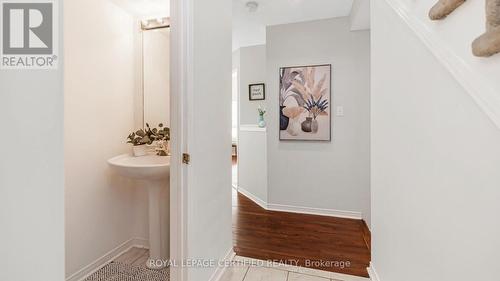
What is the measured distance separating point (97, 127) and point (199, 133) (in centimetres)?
103

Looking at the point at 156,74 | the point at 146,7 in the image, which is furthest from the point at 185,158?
the point at 146,7

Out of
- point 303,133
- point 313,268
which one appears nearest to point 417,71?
point 313,268

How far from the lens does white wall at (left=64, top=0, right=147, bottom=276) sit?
5.78 ft

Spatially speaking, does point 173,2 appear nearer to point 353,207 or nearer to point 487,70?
point 487,70

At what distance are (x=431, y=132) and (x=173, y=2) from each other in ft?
4.57

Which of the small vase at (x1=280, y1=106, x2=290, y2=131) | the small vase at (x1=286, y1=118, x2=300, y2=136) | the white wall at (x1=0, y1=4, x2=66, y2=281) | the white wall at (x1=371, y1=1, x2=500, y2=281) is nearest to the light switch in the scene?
the small vase at (x1=286, y1=118, x2=300, y2=136)

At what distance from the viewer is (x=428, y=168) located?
95 centimetres

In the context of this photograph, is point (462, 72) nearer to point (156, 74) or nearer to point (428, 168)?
point (428, 168)

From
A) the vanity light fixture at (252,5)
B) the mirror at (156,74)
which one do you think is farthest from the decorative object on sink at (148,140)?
the vanity light fixture at (252,5)

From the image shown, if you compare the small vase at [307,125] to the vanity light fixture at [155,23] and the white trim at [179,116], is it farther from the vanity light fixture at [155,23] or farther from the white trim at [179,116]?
the white trim at [179,116]

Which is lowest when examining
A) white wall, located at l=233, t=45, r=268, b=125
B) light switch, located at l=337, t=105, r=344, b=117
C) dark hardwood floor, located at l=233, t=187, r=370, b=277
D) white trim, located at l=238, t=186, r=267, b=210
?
dark hardwood floor, located at l=233, t=187, r=370, b=277

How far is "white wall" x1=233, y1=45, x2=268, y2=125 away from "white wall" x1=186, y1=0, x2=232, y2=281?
A: 7.03 ft

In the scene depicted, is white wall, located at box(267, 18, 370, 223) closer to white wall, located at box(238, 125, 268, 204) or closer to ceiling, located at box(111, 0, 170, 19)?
white wall, located at box(238, 125, 268, 204)

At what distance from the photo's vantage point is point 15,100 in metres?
0.52
